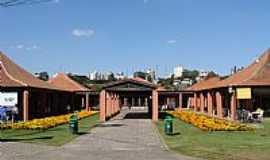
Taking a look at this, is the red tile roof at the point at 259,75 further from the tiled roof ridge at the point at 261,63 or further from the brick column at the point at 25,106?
the brick column at the point at 25,106

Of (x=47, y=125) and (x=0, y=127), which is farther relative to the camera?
(x=47, y=125)

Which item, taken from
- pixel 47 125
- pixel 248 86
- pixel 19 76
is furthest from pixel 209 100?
pixel 47 125

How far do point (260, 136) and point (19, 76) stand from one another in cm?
2392

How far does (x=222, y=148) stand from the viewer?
60.6ft

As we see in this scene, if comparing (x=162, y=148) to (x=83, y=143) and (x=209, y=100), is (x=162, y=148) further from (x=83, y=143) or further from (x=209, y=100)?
(x=209, y=100)

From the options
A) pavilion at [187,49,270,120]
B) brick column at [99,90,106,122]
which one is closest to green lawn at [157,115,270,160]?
pavilion at [187,49,270,120]

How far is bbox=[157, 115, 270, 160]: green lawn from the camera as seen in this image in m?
16.4

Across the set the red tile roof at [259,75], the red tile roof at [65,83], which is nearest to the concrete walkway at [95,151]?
the red tile roof at [259,75]

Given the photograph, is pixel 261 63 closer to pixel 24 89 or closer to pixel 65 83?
pixel 24 89

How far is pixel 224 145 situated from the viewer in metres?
19.6

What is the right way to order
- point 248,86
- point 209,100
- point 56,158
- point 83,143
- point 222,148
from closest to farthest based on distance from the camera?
1. point 56,158
2. point 222,148
3. point 83,143
4. point 248,86
5. point 209,100

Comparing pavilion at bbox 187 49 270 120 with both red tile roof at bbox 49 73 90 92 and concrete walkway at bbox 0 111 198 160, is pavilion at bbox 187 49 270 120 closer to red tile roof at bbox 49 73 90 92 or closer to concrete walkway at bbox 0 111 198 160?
concrete walkway at bbox 0 111 198 160

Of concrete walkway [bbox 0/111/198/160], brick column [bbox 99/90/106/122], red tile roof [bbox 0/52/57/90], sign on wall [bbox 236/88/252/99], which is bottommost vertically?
concrete walkway [bbox 0/111/198/160]

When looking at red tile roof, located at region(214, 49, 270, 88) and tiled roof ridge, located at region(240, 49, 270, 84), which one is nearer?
red tile roof, located at region(214, 49, 270, 88)
